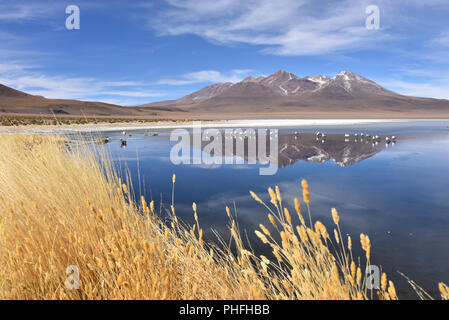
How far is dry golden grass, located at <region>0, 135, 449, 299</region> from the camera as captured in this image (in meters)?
2.08

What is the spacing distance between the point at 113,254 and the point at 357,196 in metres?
7.18

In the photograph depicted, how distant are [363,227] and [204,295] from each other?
425 cm

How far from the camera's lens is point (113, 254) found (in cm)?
226

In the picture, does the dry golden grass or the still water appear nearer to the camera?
the dry golden grass

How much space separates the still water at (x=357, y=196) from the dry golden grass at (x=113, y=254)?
2.36ft

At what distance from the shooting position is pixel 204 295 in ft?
8.54

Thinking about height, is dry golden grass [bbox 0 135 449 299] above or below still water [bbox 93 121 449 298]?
above

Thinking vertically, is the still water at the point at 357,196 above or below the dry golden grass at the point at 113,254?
below

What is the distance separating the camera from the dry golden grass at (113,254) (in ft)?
6.84

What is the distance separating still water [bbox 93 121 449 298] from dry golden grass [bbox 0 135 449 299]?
718 mm

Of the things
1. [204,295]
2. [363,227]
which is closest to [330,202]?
[363,227]

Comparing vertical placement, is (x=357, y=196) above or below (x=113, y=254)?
below

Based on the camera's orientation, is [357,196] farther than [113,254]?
Yes
